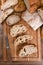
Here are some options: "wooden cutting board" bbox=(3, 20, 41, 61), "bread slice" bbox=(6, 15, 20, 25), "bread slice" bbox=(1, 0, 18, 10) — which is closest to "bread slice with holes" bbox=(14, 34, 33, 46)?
→ "wooden cutting board" bbox=(3, 20, 41, 61)

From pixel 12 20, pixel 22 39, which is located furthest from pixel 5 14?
pixel 22 39

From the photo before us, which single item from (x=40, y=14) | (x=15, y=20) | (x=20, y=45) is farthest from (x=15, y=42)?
(x=40, y=14)

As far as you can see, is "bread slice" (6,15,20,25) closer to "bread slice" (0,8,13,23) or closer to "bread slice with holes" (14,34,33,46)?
"bread slice" (0,8,13,23)

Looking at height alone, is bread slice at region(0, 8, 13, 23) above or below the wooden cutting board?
above

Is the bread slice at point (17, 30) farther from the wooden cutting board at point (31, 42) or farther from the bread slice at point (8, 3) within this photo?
the bread slice at point (8, 3)

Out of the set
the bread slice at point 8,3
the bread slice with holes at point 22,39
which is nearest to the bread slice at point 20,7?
the bread slice at point 8,3

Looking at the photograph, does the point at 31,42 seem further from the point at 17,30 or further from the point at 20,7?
the point at 20,7
